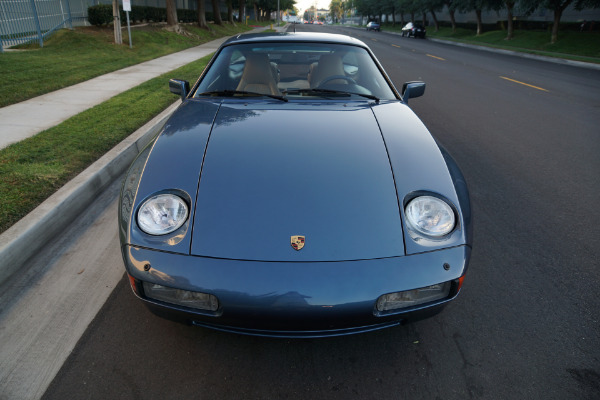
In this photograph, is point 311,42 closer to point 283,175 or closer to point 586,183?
point 283,175

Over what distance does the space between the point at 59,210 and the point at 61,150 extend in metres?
1.37

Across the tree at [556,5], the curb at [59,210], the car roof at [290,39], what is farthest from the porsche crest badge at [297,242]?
the tree at [556,5]

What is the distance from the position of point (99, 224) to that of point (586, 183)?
15.6 feet

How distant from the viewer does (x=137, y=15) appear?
22.5 metres

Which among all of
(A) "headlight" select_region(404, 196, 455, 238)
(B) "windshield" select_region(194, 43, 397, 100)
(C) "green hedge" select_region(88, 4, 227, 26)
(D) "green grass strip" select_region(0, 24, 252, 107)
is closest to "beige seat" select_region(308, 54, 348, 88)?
(B) "windshield" select_region(194, 43, 397, 100)

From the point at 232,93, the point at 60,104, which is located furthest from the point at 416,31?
the point at 232,93

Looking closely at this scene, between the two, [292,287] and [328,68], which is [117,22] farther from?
[292,287]

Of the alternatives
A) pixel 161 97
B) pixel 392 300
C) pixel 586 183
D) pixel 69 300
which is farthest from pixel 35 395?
pixel 161 97

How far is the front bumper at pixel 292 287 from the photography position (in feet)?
5.20

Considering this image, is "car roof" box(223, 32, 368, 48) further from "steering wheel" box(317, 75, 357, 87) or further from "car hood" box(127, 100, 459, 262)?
"car hood" box(127, 100, 459, 262)

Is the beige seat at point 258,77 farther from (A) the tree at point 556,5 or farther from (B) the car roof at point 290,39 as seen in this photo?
(A) the tree at point 556,5

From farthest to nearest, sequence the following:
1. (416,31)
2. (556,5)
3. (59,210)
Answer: (416,31) → (556,5) → (59,210)

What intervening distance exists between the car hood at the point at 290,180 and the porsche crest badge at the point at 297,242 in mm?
17

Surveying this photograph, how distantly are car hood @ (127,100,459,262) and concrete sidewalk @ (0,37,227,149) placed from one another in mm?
3416
